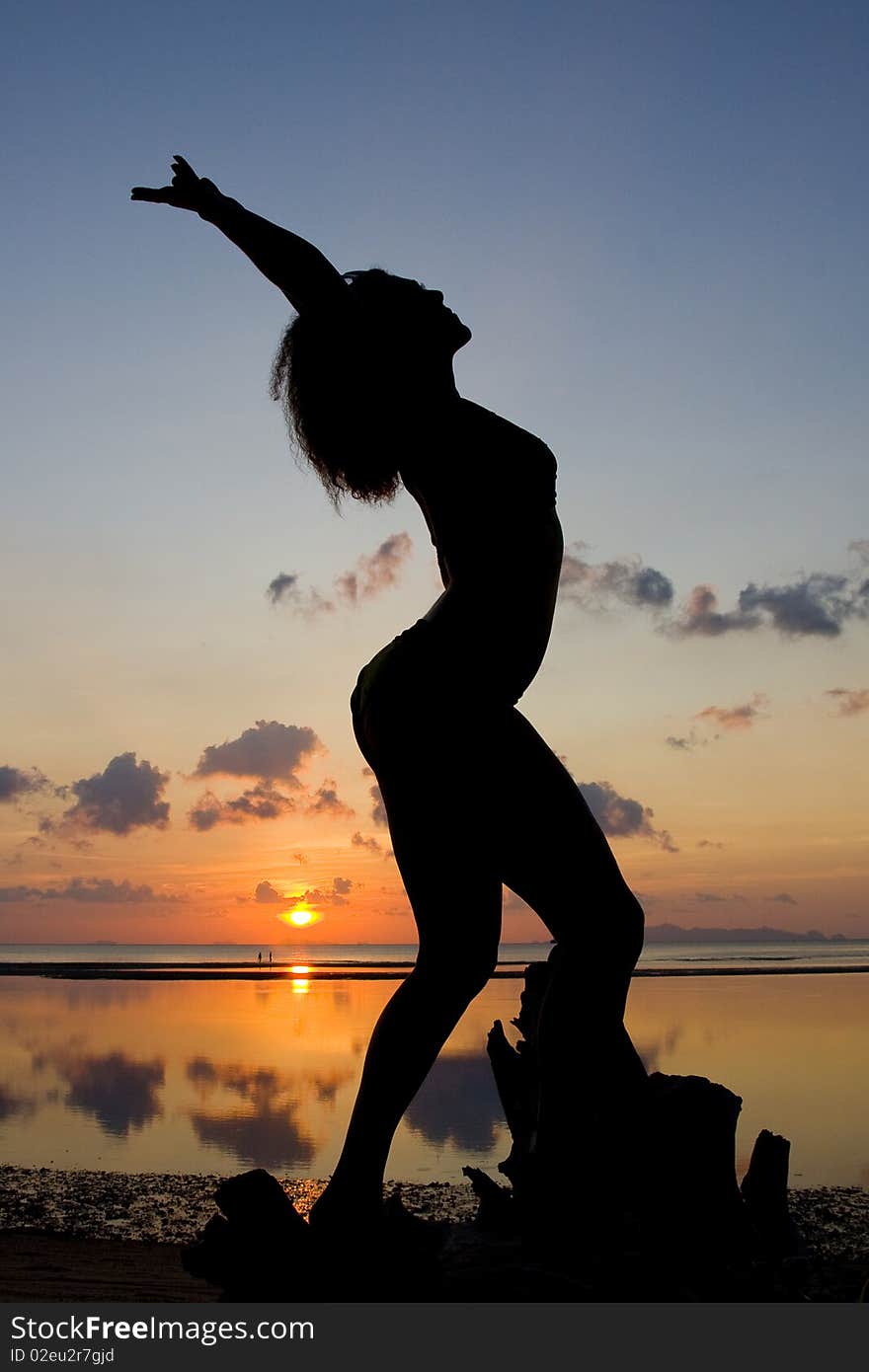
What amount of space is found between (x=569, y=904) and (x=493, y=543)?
94 cm

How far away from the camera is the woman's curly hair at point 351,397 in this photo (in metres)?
2.87

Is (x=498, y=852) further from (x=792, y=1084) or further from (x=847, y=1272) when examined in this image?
(x=792, y=1084)

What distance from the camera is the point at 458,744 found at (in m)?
2.72

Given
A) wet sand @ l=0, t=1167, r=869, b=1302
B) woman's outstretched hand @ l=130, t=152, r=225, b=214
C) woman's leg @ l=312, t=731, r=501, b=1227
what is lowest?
wet sand @ l=0, t=1167, r=869, b=1302

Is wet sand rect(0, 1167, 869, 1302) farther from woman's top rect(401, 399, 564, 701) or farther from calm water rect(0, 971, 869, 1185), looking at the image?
woman's top rect(401, 399, 564, 701)

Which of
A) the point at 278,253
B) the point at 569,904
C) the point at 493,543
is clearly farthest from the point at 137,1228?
the point at 278,253

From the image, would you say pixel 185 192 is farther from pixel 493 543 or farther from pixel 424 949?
pixel 424 949

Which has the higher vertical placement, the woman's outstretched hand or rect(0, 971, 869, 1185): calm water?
the woman's outstretched hand

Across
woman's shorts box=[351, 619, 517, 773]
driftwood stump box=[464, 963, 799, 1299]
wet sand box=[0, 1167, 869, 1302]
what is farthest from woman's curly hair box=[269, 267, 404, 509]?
wet sand box=[0, 1167, 869, 1302]

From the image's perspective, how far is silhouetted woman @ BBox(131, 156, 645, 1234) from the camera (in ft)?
8.76

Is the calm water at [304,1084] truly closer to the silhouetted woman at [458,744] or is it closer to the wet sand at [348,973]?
the silhouetted woman at [458,744]

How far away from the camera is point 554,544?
112 inches
